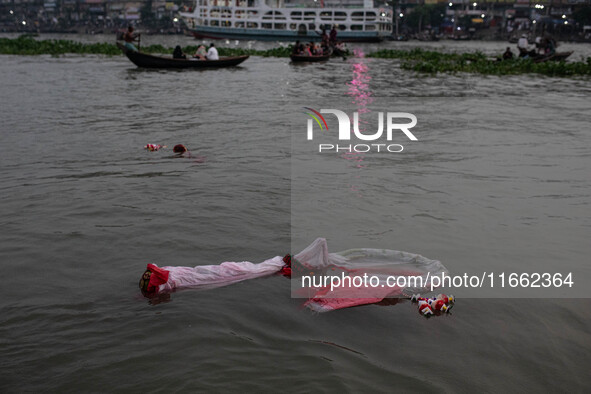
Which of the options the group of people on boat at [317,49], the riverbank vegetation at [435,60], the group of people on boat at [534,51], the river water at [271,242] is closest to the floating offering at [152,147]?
the river water at [271,242]

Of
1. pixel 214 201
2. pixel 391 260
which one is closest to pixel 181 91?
pixel 214 201

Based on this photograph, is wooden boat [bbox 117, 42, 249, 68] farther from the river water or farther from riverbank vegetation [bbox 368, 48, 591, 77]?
the river water

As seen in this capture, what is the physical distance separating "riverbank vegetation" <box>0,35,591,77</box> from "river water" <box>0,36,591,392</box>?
1410 cm

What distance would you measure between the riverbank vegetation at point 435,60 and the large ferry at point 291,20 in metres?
27.3

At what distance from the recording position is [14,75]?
23062 millimetres

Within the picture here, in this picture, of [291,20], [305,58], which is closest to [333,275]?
[305,58]

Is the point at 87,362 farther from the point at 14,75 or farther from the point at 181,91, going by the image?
the point at 14,75

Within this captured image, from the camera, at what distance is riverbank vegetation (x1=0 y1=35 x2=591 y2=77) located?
88.1ft

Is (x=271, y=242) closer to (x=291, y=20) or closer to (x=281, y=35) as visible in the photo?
(x=281, y=35)

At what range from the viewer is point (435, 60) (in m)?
30.6

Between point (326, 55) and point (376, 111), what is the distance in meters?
17.2

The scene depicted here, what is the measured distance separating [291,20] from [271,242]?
204 feet

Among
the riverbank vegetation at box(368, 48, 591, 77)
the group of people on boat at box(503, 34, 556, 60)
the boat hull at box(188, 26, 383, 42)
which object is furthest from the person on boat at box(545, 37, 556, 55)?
the boat hull at box(188, 26, 383, 42)

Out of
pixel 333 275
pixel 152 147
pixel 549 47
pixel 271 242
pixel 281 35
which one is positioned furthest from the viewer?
pixel 281 35
